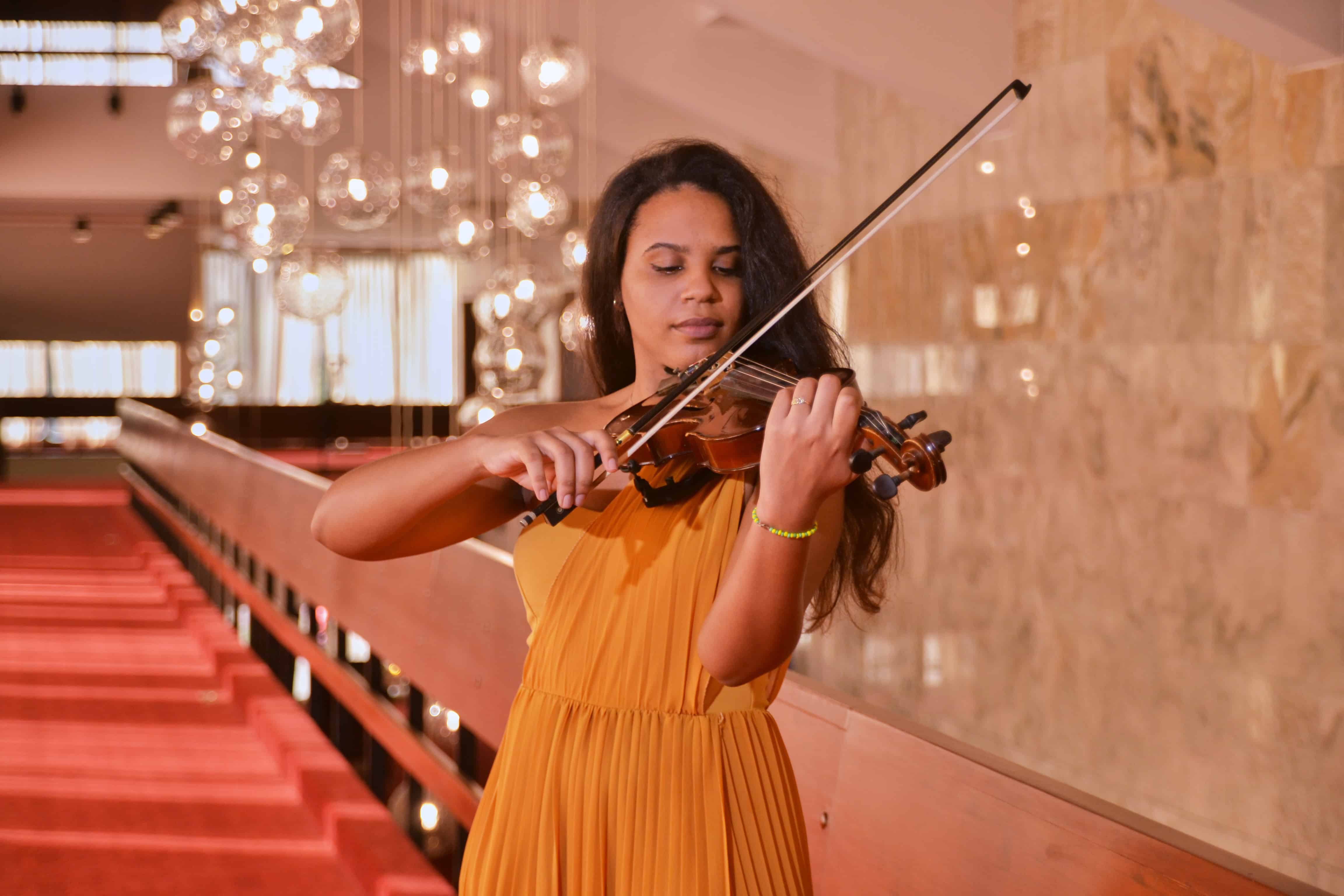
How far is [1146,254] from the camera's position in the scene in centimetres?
412

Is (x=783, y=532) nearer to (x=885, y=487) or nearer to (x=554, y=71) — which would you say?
(x=885, y=487)

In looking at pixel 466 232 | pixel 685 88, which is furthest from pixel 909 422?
pixel 685 88

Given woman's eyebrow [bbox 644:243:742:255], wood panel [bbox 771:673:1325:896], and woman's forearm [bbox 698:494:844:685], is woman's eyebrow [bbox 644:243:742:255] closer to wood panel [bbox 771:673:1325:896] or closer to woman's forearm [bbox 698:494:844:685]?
woman's forearm [bbox 698:494:844:685]

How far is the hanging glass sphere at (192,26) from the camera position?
3.64 m

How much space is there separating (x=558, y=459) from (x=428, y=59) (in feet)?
12.0

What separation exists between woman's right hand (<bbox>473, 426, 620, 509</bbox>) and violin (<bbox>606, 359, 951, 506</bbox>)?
12 centimetres

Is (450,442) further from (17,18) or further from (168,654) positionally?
(17,18)

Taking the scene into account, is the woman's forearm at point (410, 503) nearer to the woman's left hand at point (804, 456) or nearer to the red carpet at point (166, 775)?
the woman's left hand at point (804, 456)

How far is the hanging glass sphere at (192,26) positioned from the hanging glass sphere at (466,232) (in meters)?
1.35

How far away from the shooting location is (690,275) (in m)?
1.36

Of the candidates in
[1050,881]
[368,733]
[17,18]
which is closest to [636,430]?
[1050,881]

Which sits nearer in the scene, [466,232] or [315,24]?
[315,24]

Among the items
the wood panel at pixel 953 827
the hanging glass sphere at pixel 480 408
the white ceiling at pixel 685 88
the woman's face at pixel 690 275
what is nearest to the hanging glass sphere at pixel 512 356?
the hanging glass sphere at pixel 480 408

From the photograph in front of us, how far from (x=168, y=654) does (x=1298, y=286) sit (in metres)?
4.32
